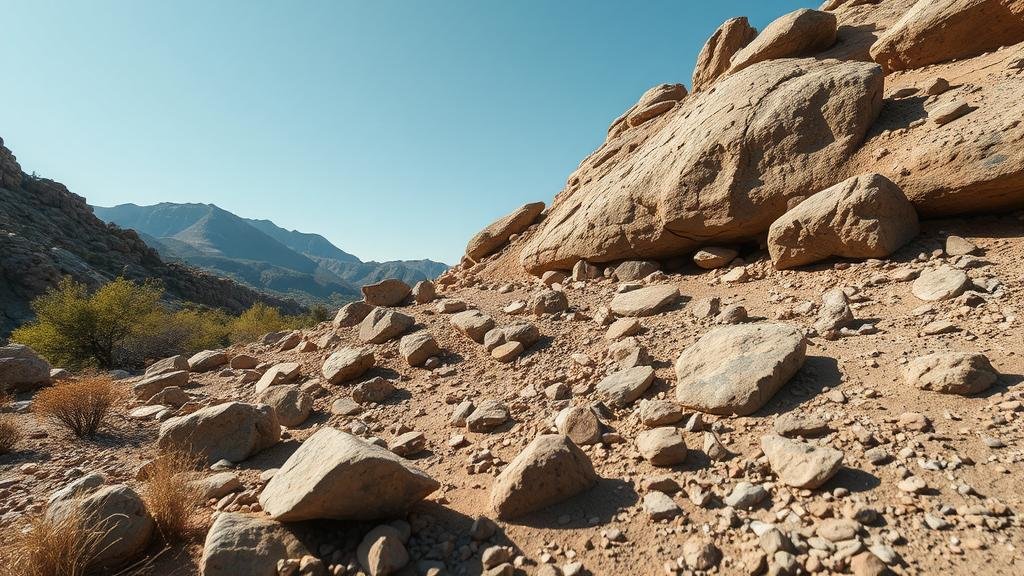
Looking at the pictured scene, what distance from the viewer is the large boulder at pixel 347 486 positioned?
10.3ft

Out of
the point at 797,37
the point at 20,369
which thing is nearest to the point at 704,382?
the point at 797,37

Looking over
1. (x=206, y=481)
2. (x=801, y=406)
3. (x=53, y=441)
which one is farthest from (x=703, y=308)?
(x=53, y=441)

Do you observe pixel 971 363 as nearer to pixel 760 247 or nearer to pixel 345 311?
pixel 760 247

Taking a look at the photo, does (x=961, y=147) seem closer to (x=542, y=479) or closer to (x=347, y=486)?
(x=542, y=479)

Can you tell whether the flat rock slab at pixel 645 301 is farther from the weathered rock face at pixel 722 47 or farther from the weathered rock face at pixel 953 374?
the weathered rock face at pixel 722 47

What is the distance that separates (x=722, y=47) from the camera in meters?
12.5

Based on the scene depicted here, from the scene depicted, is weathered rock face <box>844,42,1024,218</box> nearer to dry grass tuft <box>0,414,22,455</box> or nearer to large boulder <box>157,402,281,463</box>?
large boulder <box>157,402,281,463</box>

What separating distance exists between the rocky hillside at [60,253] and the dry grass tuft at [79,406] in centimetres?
2486

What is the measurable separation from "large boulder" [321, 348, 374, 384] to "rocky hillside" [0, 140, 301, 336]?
27353 millimetres

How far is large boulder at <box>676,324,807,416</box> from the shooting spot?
3.92m

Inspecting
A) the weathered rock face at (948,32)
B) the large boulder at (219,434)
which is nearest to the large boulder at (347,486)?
the large boulder at (219,434)

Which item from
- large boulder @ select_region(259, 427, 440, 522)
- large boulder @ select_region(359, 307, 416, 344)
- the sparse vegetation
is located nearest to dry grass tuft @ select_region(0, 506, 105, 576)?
large boulder @ select_region(259, 427, 440, 522)

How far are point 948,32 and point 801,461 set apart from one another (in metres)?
9.23

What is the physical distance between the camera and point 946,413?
127 inches
